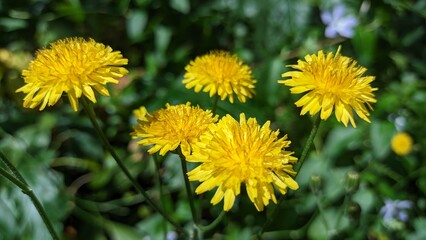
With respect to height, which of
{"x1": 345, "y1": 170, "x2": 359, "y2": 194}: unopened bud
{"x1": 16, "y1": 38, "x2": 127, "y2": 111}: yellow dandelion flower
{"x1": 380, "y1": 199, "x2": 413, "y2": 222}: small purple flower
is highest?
{"x1": 16, "y1": 38, "x2": 127, "y2": 111}: yellow dandelion flower

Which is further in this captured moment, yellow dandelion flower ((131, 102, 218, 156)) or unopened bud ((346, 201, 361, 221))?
unopened bud ((346, 201, 361, 221))

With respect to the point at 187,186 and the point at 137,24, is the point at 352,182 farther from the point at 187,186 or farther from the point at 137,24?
the point at 137,24

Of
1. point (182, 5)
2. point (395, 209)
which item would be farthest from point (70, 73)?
point (395, 209)

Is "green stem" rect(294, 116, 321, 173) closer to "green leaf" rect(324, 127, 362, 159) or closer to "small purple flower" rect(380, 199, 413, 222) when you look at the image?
"small purple flower" rect(380, 199, 413, 222)

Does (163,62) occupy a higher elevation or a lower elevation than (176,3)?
lower

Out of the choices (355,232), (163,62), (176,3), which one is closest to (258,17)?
(176,3)

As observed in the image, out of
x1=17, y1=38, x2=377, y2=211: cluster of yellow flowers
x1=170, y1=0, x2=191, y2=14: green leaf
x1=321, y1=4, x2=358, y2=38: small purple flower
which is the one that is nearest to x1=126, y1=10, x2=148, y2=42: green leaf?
x1=170, y1=0, x2=191, y2=14: green leaf

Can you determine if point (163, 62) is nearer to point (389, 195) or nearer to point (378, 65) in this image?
point (378, 65)
